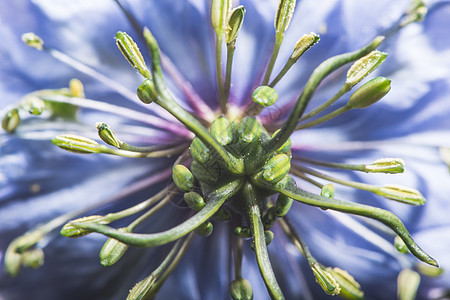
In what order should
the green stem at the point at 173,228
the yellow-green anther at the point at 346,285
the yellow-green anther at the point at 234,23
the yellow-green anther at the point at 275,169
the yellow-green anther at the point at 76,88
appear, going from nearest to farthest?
the green stem at the point at 173,228, the yellow-green anther at the point at 275,169, the yellow-green anther at the point at 234,23, the yellow-green anther at the point at 346,285, the yellow-green anther at the point at 76,88

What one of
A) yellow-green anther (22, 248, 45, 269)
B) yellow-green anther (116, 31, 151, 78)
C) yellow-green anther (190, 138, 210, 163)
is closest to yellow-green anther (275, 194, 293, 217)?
yellow-green anther (190, 138, 210, 163)

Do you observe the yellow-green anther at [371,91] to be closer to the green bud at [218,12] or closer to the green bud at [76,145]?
the green bud at [218,12]

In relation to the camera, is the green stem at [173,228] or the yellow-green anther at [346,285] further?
the yellow-green anther at [346,285]

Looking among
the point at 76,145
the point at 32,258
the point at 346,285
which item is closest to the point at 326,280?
the point at 346,285

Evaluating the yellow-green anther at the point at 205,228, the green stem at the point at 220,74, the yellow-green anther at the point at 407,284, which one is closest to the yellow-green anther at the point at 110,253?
the yellow-green anther at the point at 205,228

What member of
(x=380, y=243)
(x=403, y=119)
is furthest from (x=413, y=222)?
(x=403, y=119)
